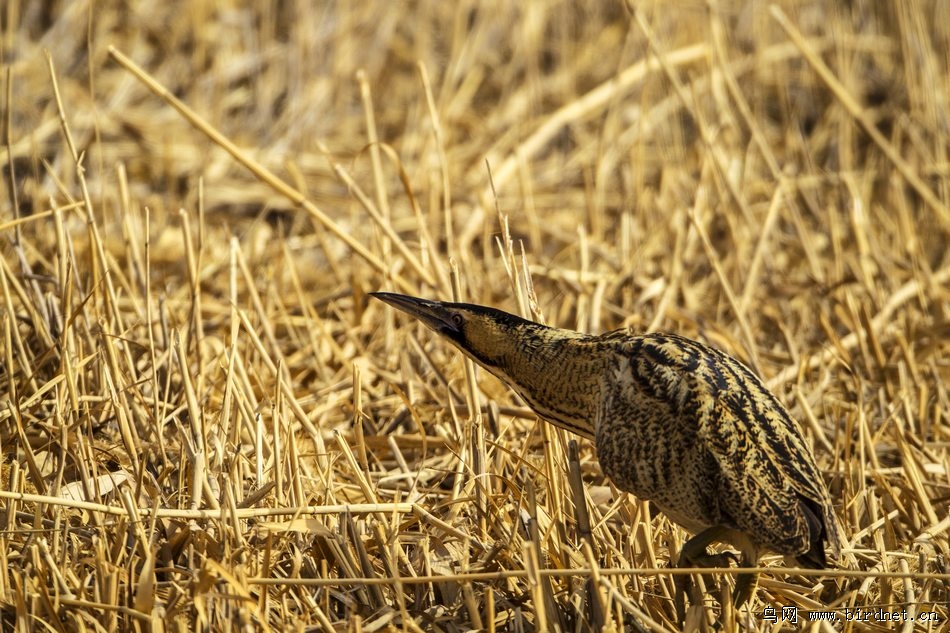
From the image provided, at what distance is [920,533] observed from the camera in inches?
97.0

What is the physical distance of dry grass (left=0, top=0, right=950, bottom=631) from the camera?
2.06m

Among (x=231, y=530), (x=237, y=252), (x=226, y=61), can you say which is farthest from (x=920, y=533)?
(x=226, y=61)

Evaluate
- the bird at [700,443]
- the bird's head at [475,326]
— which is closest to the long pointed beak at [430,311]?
the bird's head at [475,326]

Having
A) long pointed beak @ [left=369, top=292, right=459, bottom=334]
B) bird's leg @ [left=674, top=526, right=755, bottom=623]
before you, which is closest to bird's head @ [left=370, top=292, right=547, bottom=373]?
long pointed beak @ [left=369, top=292, right=459, bottom=334]

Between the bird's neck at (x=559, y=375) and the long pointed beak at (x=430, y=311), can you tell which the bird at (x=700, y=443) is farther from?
the long pointed beak at (x=430, y=311)

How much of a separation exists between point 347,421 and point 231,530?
35.2 inches

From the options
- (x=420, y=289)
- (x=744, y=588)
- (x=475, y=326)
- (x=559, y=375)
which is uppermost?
(x=420, y=289)

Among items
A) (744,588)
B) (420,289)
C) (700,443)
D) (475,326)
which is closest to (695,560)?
(744,588)

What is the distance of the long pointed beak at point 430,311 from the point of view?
2520mm

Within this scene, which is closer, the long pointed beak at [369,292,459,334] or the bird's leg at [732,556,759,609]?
the bird's leg at [732,556,759,609]

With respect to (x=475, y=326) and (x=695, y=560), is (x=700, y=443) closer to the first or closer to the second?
(x=695, y=560)

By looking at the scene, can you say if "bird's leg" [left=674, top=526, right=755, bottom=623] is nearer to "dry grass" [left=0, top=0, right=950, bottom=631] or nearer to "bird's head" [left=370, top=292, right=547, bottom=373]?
"dry grass" [left=0, top=0, right=950, bottom=631]

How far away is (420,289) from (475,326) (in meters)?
1.00

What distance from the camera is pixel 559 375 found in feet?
7.61
